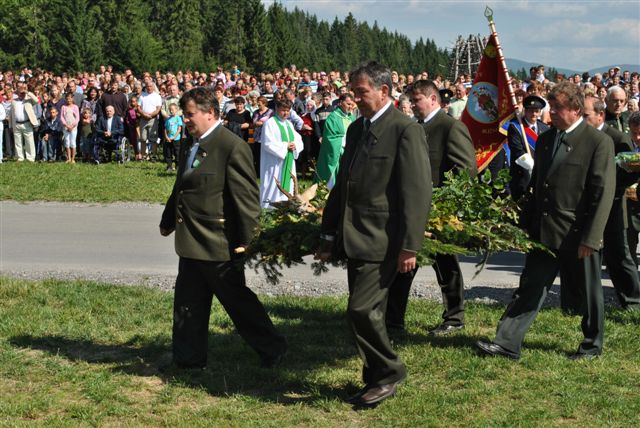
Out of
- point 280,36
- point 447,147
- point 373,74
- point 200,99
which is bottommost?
point 447,147

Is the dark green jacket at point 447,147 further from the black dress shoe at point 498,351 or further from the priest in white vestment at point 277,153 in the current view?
the priest in white vestment at point 277,153

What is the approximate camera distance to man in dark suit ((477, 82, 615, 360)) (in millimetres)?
6383

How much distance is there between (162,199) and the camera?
1567cm

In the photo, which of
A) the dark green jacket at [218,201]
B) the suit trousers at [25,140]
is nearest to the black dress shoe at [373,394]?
the dark green jacket at [218,201]

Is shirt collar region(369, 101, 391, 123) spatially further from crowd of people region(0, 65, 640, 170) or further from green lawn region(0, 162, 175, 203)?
crowd of people region(0, 65, 640, 170)

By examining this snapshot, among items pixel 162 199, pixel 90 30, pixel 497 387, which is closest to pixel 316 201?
pixel 497 387

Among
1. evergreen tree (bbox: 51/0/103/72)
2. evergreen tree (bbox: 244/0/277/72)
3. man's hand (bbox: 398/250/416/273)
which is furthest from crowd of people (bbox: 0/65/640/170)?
evergreen tree (bbox: 244/0/277/72)

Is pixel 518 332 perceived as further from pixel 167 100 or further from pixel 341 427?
pixel 167 100

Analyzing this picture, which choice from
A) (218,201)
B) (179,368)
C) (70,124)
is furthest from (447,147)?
(70,124)

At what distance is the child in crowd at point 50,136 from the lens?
850 inches

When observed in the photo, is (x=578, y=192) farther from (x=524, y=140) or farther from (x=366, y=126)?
(x=524, y=140)

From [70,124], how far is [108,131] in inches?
36.3

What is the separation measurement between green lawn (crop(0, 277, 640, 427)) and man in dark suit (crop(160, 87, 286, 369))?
36cm

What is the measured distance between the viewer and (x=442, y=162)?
729 centimetres
